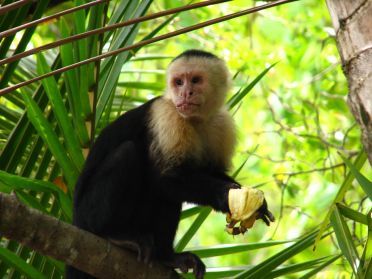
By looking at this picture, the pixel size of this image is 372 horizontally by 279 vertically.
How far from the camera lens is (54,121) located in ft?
10.9

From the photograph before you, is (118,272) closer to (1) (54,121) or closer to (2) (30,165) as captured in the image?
(2) (30,165)

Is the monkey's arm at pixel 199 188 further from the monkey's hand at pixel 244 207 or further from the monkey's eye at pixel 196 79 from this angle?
the monkey's eye at pixel 196 79

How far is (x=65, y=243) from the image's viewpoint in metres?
2.25

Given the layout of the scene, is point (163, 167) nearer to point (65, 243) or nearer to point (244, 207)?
point (244, 207)

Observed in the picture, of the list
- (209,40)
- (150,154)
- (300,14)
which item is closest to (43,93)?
(150,154)

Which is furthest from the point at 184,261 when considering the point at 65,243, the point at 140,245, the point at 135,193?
the point at 65,243

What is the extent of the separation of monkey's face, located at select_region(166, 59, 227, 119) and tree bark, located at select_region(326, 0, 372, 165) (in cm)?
182

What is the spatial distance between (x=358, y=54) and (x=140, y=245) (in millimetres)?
1733

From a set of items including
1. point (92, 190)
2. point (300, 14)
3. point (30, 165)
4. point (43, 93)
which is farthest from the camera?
point (300, 14)

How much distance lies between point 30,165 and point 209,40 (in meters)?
4.59

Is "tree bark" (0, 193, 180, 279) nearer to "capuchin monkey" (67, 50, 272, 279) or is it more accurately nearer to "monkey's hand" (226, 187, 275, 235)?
"capuchin monkey" (67, 50, 272, 279)

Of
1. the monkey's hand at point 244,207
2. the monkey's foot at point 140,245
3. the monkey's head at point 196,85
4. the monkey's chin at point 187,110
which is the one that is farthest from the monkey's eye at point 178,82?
the monkey's hand at point 244,207

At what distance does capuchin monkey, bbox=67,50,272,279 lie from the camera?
11.0 feet

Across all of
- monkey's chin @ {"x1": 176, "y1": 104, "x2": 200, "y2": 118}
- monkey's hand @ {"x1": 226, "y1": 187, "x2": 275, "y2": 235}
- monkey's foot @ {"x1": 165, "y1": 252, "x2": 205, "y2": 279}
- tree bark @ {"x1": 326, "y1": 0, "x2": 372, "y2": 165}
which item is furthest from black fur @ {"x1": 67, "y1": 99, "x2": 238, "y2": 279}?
tree bark @ {"x1": 326, "y1": 0, "x2": 372, "y2": 165}
